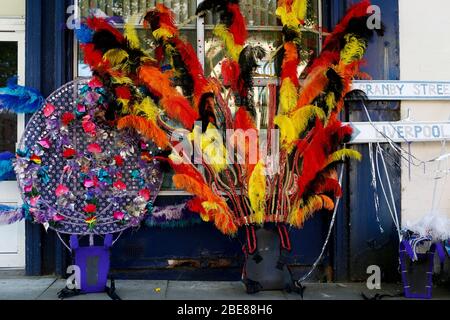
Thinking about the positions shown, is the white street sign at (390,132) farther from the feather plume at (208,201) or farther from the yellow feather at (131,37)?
the yellow feather at (131,37)

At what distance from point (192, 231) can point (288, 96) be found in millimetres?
1791

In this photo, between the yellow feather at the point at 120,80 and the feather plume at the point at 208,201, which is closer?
the feather plume at the point at 208,201

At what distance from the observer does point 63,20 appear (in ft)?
18.2

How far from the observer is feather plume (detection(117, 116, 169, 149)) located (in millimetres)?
4922

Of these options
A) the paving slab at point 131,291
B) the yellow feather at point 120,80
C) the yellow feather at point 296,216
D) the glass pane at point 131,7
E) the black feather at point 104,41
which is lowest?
the paving slab at point 131,291

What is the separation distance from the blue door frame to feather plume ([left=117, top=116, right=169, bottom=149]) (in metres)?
0.90

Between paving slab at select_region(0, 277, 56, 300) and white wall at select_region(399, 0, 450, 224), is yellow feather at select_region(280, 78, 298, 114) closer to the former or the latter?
white wall at select_region(399, 0, 450, 224)

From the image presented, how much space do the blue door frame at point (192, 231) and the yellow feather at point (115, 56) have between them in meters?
0.82

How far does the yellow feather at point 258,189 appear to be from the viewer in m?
4.74

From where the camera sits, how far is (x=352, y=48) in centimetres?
504

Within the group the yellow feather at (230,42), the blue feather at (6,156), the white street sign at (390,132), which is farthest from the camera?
the white street sign at (390,132)

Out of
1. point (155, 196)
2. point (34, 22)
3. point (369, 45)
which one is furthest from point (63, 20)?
point (369, 45)

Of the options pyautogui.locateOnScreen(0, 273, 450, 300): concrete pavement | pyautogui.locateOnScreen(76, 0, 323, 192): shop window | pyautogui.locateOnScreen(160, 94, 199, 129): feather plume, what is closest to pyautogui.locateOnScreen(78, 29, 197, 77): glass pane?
pyautogui.locateOnScreen(76, 0, 323, 192): shop window

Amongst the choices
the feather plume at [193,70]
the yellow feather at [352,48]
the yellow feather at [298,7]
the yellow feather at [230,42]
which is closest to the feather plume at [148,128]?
the feather plume at [193,70]
